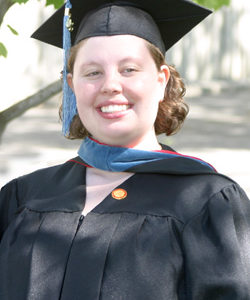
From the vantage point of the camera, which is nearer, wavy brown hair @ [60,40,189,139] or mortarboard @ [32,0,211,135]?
mortarboard @ [32,0,211,135]

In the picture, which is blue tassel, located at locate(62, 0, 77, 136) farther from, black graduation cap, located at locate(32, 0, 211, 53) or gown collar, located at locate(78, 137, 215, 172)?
gown collar, located at locate(78, 137, 215, 172)

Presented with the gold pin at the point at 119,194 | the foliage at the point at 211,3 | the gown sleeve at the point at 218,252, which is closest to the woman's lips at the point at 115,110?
the gold pin at the point at 119,194

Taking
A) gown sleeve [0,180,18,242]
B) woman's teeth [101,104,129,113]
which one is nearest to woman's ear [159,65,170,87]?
woman's teeth [101,104,129,113]

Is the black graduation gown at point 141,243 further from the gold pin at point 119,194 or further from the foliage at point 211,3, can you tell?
the foliage at point 211,3

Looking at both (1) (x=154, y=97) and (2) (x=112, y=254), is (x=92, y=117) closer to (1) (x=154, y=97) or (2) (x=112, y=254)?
(1) (x=154, y=97)

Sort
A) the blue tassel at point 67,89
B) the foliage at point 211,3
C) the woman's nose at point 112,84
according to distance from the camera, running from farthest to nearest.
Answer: the foliage at point 211,3 < the blue tassel at point 67,89 < the woman's nose at point 112,84

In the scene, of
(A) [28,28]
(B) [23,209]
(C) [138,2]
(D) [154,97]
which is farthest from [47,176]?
(A) [28,28]

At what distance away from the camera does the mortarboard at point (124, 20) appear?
2.52 metres

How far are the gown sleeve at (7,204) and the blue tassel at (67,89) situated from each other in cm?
30

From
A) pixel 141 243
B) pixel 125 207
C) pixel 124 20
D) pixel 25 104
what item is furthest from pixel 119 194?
pixel 25 104

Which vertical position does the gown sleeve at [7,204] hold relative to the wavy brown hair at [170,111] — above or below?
below

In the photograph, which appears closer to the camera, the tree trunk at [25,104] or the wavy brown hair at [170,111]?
the wavy brown hair at [170,111]

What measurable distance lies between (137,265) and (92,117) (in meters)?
0.54

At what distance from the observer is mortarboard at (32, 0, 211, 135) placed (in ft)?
8.27
